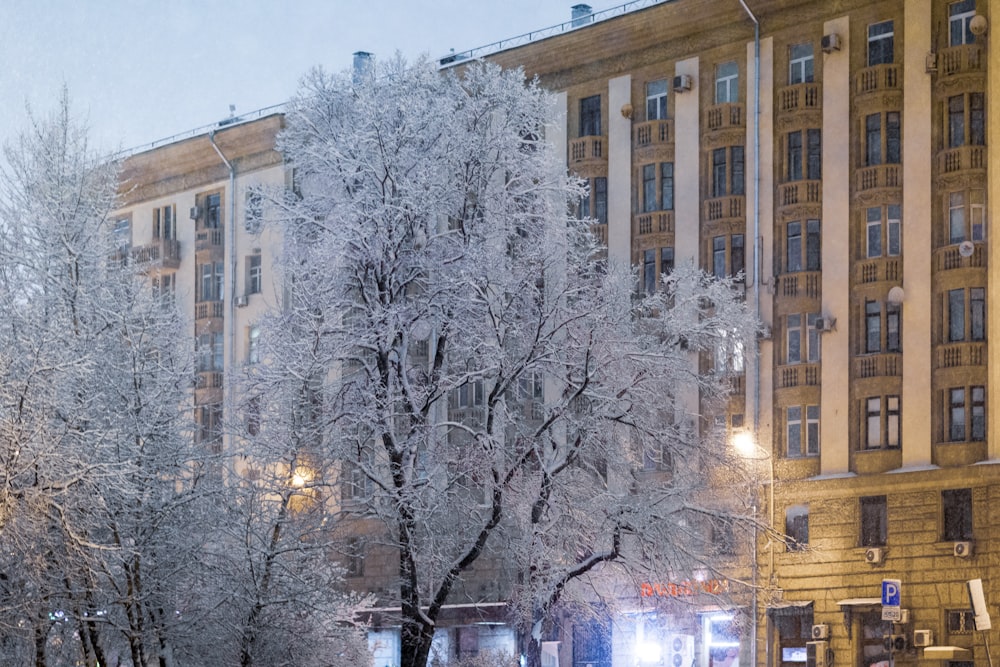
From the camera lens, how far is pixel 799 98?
43500mm

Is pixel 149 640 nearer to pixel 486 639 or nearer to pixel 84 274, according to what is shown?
pixel 84 274

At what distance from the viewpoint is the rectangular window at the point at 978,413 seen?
39.5 meters

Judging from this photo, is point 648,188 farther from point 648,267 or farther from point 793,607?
point 793,607

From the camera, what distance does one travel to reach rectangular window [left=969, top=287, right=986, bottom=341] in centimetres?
3997

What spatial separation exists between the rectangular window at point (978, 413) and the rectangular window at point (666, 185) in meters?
9.90

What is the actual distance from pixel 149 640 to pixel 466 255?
750cm

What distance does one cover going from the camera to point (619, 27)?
47.0 meters

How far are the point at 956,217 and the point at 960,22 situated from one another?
4.35 meters

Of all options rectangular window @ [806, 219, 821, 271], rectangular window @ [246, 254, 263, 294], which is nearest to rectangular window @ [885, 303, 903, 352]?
rectangular window @ [806, 219, 821, 271]

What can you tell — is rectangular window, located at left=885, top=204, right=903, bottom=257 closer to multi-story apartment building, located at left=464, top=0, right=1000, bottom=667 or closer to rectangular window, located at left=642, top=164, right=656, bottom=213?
multi-story apartment building, located at left=464, top=0, right=1000, bottom=667

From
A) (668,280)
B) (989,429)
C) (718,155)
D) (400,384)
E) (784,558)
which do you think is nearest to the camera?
(400,384)

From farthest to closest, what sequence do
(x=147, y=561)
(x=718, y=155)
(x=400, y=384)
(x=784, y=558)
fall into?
(x=718, y=155)
(x=784, y=558)
(x=400, y=384)
(x=147, y=561)

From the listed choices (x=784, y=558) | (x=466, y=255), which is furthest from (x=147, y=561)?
(x=784, y=558)

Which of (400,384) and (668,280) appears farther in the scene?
(668,280)
